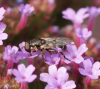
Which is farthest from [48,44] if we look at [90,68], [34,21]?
[34,21]

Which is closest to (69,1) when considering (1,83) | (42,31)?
(42,31)

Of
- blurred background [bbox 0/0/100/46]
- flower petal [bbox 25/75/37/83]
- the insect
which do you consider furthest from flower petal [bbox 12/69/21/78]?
blurred background [bbox 0/0/100/46]

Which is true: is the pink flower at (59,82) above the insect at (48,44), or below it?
below

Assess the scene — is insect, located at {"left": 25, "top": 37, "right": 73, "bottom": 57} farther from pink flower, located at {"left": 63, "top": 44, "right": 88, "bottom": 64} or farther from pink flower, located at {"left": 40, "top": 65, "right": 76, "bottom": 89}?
pink flower, located at {"left": 40, "top": 65, "right": 76, "bottom": 89}

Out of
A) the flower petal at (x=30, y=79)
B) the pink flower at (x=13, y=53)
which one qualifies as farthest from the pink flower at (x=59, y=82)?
the pink flower at (x=13, y=53)

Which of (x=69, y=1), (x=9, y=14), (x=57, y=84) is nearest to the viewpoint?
(x=57, y=84)

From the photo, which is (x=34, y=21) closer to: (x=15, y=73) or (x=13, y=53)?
(x=13, y=53)

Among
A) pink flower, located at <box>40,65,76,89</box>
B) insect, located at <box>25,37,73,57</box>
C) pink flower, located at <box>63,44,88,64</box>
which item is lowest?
pink flower, located at <box>40,65,76,89</box>

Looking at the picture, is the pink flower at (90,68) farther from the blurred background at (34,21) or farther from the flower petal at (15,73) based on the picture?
the blurred background at (34,21)

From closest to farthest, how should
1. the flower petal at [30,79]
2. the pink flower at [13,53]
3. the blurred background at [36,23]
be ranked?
1. the flower petal at [30,79]
2. the pink flower at [13,53]
3. the blurred background at [36,23]

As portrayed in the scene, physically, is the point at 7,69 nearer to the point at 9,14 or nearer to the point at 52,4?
the point at 9,14

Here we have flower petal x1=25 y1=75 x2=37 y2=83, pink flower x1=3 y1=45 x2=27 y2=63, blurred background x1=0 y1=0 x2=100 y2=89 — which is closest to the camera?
flower petal x1=25 y1=75 x2=37 y2=83
